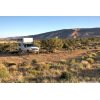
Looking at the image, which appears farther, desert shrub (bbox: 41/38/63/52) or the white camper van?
desert shrub (bbox: 41/38/63/52)

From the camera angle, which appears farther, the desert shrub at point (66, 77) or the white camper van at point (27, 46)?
the white camper van at point (27, 46)

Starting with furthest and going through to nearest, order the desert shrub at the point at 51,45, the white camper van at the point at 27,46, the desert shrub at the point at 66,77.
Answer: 1. the desert shrub at the point at 51,45
2. the white camper van at the point at 27,46
3. the desert shrub at the point at 66,77

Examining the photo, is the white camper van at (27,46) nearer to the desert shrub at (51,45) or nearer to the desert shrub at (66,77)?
the desert shrub at (51,45)

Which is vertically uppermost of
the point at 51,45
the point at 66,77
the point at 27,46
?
Result: the point at 27,46

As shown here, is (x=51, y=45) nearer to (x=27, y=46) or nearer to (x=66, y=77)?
(x=27, y=46)

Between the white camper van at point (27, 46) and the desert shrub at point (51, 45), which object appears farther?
the desert shrub at point (51, 45)

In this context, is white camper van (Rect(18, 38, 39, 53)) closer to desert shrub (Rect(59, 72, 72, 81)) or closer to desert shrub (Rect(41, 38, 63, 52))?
desert shrub (Rect(41, 38, 63, 52))

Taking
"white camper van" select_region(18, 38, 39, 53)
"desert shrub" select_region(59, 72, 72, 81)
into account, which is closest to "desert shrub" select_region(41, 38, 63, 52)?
"white camper van" select_region(18, 38, 39, 53)

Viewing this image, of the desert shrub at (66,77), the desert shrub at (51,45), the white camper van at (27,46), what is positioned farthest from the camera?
the desert shrub at (51,45)

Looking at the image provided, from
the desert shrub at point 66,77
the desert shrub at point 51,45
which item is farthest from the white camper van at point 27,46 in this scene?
the desert shrub at point 66,77

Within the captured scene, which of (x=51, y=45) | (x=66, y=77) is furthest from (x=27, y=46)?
(x=66, y=77)
